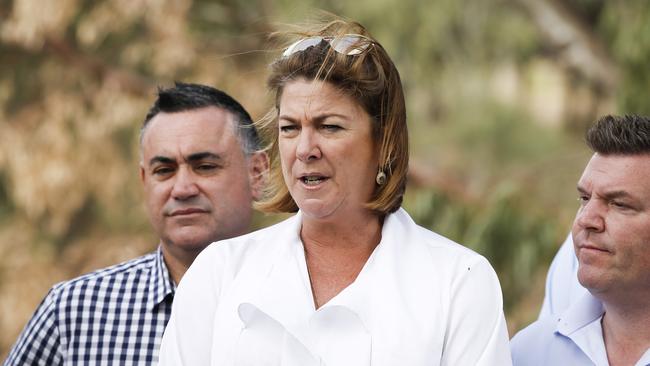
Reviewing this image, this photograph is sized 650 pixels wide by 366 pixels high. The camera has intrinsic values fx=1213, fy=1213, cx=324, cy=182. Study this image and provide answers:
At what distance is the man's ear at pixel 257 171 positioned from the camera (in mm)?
3352

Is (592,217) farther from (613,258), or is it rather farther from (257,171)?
(257,171)

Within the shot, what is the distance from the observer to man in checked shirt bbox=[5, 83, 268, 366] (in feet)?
10.2

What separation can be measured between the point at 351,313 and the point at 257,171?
43.8 inches

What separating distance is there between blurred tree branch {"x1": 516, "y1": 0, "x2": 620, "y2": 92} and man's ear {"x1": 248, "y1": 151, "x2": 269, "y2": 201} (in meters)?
4.91

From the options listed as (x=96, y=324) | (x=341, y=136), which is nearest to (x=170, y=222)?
(x=96, y=324)

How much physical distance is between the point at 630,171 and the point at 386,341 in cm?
73

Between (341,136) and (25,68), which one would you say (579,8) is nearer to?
(25,68)

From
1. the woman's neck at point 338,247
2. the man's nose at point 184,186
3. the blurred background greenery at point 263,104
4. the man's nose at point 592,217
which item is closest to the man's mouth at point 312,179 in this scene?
the woman's neck at point 338,247

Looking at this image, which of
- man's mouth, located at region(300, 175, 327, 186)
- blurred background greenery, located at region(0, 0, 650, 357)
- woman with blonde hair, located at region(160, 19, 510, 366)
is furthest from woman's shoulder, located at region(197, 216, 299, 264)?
Result: blurred background greenery, located at region(0, 0, 650, 357)

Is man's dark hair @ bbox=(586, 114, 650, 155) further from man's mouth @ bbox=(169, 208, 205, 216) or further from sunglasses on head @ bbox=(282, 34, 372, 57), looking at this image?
man's mouth @ bbox=(169, 208, 205, 216)

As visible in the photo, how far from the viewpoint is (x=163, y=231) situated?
3211 millimetres

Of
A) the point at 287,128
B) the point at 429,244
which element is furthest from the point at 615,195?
the point at 287,128

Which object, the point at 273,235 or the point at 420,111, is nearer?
the point at 273,235

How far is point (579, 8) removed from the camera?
8055 mm
